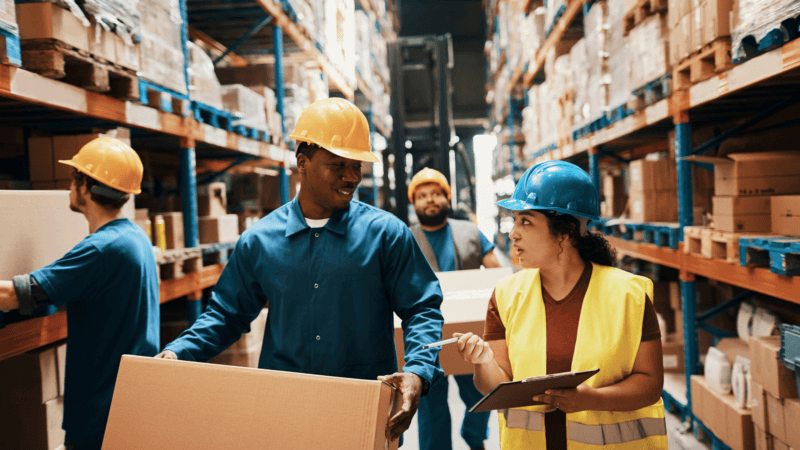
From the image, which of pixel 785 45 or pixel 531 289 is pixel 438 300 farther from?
pixel 785 45

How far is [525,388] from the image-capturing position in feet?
4.95

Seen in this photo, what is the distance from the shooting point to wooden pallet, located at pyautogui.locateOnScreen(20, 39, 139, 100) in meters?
2.54

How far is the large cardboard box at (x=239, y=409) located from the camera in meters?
1.40

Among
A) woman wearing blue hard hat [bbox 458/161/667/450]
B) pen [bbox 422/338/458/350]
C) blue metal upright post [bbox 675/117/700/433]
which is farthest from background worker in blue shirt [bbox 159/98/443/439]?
blue metal upright post [bbox 675/117/700/433]

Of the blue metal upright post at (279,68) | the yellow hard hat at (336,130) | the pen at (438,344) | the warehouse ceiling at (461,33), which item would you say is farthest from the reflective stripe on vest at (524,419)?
the warehouse ceiling at (461,33)

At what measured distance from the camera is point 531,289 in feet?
6.37

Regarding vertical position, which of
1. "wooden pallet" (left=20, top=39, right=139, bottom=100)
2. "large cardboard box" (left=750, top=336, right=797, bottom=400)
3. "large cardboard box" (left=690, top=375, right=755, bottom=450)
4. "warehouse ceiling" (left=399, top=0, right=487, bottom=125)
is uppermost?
"warehouse ceiling" (left=399, top=0, right=487, bottom=125)

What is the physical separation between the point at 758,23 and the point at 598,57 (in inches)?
105

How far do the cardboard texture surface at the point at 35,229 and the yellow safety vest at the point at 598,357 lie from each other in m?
2.15

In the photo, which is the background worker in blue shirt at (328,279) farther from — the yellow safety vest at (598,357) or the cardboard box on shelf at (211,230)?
the cardboard box on shelf at (211,230)

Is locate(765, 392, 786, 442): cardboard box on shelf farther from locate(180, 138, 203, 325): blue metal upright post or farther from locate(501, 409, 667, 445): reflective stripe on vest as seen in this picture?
locate(180, 138, 203, 325): blue metal upright post

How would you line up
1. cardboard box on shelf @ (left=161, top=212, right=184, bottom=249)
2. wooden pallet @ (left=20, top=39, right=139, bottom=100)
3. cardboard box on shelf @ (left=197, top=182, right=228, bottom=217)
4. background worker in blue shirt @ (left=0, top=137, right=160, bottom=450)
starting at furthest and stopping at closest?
cardboard box on shelf @ (left=197, top=182, right=228, bottom=217), cardboard box on shelf @ (left=161, top=212, right=184, bottom=249), wooden pallet @ (left=20, top=39, right=139, bottom=100), background worker in blue shirt @ (left=0, top=137, right=160, bottom=450)

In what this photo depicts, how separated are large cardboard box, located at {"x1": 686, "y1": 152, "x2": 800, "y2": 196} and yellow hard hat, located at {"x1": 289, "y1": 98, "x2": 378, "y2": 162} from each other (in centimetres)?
251

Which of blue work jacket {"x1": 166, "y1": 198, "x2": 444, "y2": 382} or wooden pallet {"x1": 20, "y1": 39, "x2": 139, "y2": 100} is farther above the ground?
wooden pallet {"x1": 20, "y1": 39, "x2": 139, "y2": 100}
